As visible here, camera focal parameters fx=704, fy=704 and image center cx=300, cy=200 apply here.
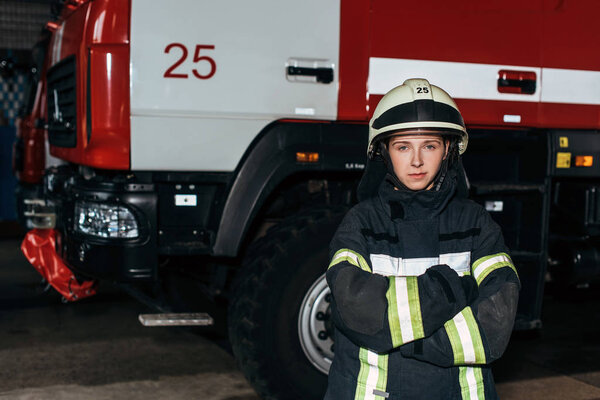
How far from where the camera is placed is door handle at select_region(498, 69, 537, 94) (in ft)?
12.4

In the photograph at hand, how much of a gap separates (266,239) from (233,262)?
44 cm

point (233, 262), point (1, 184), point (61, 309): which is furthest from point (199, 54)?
point (1, 184)

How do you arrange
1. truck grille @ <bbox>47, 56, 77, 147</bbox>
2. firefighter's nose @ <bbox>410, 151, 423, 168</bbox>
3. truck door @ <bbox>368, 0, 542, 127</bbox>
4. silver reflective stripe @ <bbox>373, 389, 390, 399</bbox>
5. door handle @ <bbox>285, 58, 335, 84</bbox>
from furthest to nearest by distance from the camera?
1. truck grille @ <bbox>47, 56, 77, 147</bbox>
2. truck door @ <bbox>368, 0, 542, 127</bbox>
3. door handle @ <bbox>285, 58, 335, 84</bbox>
4. firefighter's nose @ <bbox>410, 151, 423, 168</bbox>
5. silver reflective stripe @ <bbox>373, 389, 390, 399</bbox>

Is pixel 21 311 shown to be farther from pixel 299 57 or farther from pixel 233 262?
pixel 299 57

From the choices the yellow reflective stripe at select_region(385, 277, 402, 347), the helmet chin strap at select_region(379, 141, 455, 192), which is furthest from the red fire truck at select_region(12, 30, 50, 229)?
the yellow reflective stripe at select_region(385, 277, 402, 347)

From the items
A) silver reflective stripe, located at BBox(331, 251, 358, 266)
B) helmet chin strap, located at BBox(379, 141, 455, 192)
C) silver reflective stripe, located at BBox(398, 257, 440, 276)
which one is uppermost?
helmet chin strap, located at BBox(379, 141, 455, 192)

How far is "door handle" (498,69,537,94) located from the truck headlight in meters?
2.06

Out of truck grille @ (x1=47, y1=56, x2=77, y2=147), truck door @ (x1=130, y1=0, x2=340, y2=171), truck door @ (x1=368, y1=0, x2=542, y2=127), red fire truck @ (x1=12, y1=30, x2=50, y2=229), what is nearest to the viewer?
truck door @ (x1=130, y1=0, x2=340, y2=171)

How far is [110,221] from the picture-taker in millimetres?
3396

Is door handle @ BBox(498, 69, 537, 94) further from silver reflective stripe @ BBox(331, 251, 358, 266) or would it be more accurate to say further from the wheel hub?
silver reflective stripe @ BBox(331, 251, 358, 266)

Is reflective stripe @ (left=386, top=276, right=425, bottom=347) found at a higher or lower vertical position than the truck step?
higher

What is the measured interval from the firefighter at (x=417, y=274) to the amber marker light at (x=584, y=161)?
1.95 m

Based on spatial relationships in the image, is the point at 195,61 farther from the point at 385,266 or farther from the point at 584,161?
the point at 584,161

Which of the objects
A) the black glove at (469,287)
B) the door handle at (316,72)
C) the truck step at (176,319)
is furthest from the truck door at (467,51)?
the black glove at (469,287)
